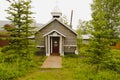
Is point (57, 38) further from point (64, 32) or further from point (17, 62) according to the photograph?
point (17, 62)

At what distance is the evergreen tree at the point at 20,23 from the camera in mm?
21922

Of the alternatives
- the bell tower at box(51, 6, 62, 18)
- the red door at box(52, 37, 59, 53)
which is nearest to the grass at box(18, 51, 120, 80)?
the red door at box(52, 37, 59, 53)

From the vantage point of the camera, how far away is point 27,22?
22688mm

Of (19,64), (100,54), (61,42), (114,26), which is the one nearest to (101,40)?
(100,54)

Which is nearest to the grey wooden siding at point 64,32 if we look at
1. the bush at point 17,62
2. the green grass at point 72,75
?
the bush at point 17,62

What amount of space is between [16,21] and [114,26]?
1011 inches

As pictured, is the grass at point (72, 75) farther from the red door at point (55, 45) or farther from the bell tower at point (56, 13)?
the bell tower at point (56, 13)

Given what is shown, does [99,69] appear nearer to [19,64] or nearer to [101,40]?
[101,40]

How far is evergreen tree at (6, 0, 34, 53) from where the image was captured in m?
21.9

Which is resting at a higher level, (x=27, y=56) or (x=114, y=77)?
(x=27, y=56)

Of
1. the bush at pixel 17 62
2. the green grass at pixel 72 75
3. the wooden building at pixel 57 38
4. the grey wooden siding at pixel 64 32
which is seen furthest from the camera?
the grey wooden siding at pixel 64 32

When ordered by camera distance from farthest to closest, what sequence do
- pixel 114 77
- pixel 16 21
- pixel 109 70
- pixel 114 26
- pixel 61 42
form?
pixel 114 26 < pixel 61 42 < pixel 16 21 < pixel 109 70 < pixel 114 77

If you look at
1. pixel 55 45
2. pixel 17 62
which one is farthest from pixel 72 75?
pixel 55 45

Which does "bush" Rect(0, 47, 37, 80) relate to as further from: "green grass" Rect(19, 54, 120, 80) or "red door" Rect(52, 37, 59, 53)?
"red door" Rect(52, 37, 59, 53)
